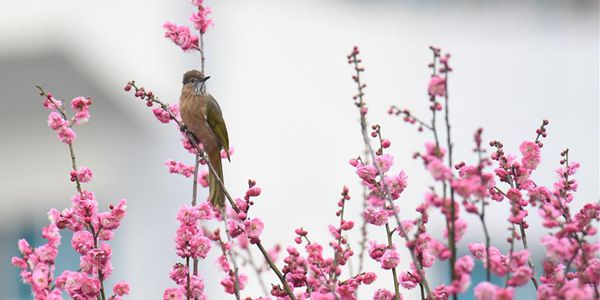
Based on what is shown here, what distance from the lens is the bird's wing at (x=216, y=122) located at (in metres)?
3.40

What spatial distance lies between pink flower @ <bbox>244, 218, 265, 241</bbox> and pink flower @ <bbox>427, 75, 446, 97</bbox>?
21.8 inches

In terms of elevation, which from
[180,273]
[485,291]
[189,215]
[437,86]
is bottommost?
[485,291]

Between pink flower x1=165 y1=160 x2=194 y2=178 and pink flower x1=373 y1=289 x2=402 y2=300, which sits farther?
pink flower x1=165 y1=160 x2=194 y2=178

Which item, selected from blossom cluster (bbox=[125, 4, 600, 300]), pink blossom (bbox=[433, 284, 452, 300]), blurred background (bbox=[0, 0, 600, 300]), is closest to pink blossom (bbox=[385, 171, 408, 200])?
blossom cluster (bbox=[125, 4, 600, 300])

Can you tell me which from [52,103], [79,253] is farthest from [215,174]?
[52,103]

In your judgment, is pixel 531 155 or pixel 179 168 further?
pixel 179 168

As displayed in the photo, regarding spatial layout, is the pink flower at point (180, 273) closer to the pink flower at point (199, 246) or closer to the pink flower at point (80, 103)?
the pink flower at point (199, 246)

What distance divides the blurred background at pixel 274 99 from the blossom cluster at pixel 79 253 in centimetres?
497

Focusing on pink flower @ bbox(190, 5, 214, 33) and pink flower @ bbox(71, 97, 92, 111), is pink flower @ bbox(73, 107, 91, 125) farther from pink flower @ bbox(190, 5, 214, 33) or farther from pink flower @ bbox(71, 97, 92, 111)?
pink flower @ bbox(190, 5, 214, 33)

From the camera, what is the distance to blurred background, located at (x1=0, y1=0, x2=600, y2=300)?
7715 millimetres

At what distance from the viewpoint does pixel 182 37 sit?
8.88ft

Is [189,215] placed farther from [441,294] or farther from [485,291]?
[485,291]

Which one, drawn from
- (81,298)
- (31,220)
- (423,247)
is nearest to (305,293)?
(423,247)

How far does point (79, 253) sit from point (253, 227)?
38 cm
